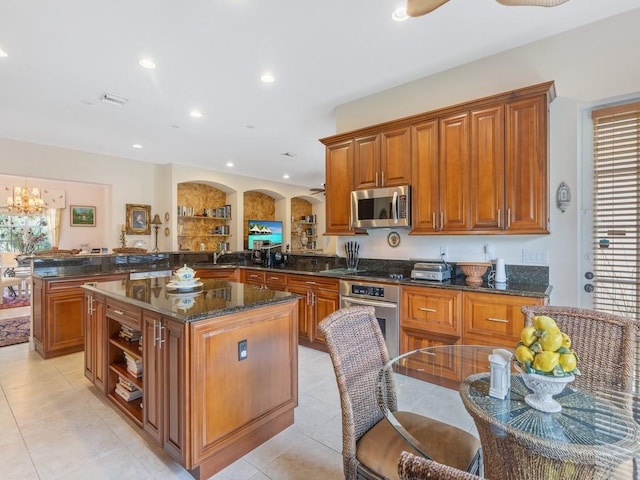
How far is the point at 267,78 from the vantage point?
3.32m

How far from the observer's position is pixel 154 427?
78.5 inches

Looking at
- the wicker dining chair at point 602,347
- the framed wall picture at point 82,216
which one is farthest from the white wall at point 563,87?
the framed wall picture at point 82,216

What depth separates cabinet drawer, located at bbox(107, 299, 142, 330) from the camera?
2.11m

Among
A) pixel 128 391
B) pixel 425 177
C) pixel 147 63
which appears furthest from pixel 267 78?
pixel 128 391

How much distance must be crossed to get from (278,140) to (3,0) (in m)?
3.59

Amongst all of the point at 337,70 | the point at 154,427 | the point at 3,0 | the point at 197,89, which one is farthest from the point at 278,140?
the point at 154,427

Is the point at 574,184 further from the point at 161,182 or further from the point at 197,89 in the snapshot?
the point at 161,182

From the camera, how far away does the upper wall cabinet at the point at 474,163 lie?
2.61m

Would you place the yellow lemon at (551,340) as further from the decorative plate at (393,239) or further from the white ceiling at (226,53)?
the decorative plate at (393,239)

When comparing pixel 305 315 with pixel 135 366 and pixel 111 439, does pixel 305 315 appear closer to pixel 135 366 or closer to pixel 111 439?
pixel 135 366

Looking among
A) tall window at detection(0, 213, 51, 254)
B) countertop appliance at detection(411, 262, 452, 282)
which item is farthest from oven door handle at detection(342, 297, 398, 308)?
tall window at detection(0, 213, 51, 254)

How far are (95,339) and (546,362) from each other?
10.3 ft

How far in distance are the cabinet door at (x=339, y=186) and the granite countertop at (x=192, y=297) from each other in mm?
1568

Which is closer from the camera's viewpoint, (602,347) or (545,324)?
(545,324)
